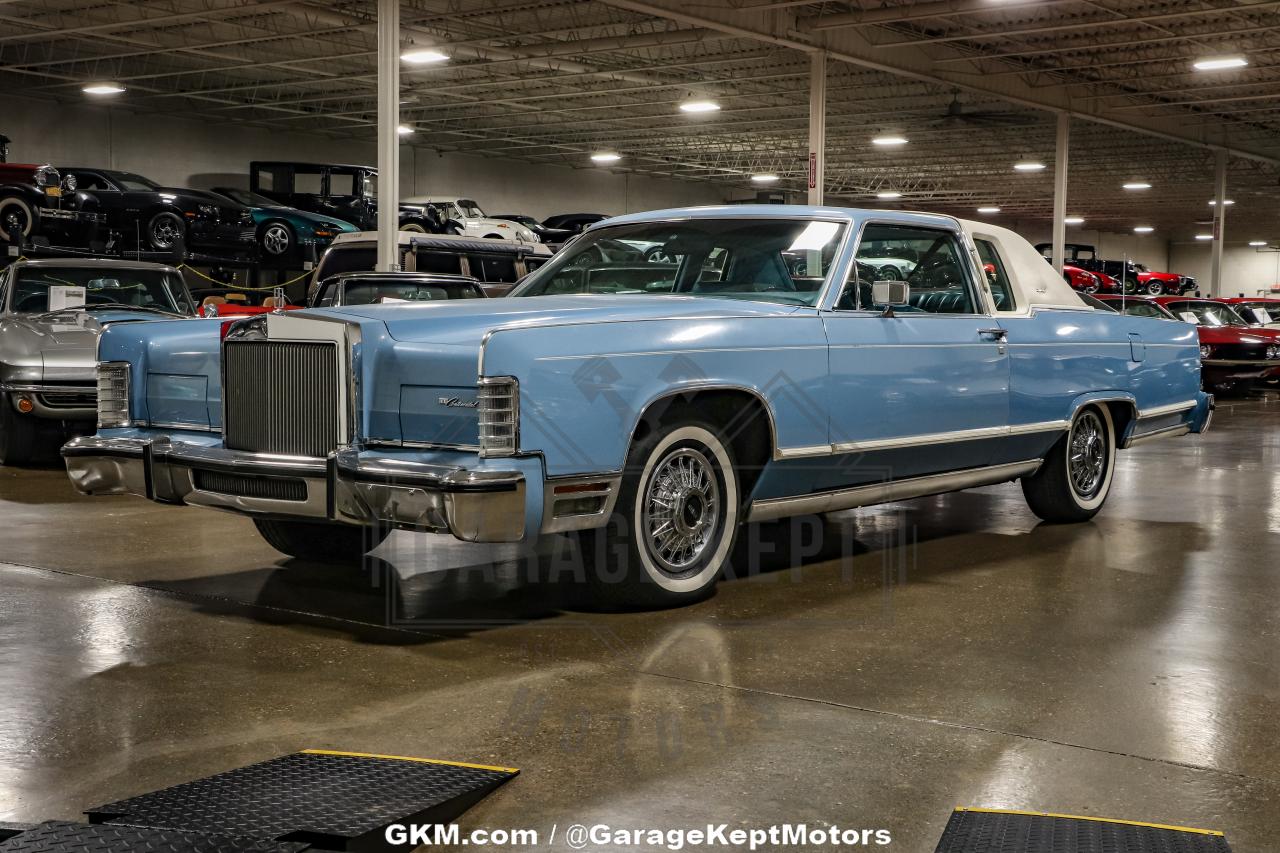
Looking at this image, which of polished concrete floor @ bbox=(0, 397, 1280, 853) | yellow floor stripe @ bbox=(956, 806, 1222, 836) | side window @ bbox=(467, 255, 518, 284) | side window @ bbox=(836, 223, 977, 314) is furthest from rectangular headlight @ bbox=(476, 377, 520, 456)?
side window @ bbox=(467, 255, 518, 284)

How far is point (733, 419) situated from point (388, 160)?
925 cm

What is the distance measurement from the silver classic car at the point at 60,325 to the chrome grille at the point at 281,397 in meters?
4.71

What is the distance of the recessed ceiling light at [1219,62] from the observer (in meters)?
21.6

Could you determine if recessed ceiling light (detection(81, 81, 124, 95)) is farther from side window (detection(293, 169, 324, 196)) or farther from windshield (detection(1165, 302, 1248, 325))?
windshield (detection(1165, 302, 1248, 325))

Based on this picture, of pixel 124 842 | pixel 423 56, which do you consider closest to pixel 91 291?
pixel 124 842

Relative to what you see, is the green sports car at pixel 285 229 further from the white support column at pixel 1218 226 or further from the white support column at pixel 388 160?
the white support column at pixel 1218 226

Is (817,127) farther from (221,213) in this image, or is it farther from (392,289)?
(392,289)

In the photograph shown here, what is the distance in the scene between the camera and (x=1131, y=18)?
19.2 m

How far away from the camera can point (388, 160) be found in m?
13.6

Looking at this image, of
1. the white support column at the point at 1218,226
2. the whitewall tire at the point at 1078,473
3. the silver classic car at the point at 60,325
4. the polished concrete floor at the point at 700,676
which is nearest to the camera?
the polished concrete floor at the point at 700,676

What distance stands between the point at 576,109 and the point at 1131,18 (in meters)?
13.6

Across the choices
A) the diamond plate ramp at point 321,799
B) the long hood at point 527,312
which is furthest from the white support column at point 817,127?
→ the diamond plate ramp at point 321,799

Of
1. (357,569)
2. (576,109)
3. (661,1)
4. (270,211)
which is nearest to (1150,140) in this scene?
(576,109)

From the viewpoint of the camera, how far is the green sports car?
20562 millimetres
